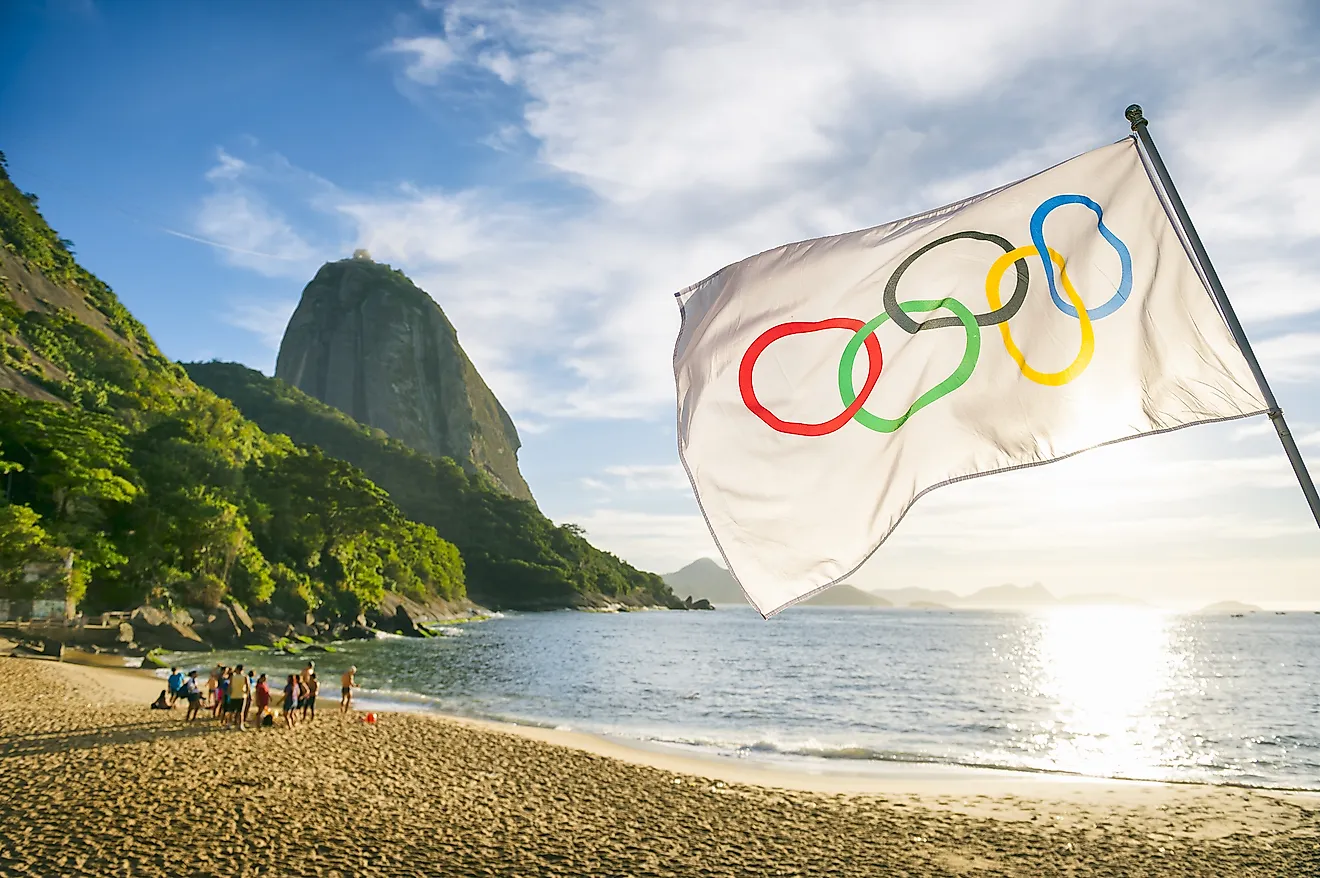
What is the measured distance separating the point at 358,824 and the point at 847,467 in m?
9.72

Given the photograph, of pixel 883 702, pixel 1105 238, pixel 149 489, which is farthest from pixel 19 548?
pixel 1105 238

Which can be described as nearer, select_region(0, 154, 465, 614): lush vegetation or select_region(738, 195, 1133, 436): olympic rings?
select_region(738, 195, 1133, 436): olympic rings

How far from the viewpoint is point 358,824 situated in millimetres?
11977

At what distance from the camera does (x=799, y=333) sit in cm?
659

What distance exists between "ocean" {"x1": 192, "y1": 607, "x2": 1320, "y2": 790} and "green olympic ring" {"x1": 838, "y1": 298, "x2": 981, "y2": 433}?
17741 mm

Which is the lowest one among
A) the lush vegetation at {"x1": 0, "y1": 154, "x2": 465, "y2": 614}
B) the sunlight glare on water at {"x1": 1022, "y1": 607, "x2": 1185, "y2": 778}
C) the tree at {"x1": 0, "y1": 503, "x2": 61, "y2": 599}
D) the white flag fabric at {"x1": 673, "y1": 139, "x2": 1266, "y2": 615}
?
the sunlight glare on water at {"x1": 1022, "y1": 607, "x2": 1185, "y2": 778}

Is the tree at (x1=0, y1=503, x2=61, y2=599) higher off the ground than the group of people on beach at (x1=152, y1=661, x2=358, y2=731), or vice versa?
the tree at (x1=0, y1=503, x2=61, y2=599)

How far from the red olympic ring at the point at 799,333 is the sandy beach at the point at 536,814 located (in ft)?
22.2

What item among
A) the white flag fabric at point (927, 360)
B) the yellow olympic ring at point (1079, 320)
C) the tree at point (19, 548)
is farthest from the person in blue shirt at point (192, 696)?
the tree at point (19, 548)

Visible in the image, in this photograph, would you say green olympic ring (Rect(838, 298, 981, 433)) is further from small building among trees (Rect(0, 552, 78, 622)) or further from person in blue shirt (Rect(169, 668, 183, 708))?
small building among trees (Rect(0, 552, 78, 622))

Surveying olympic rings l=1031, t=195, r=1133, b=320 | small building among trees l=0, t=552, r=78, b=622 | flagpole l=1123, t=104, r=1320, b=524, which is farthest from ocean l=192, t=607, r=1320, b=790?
flagpole l=1123, t=104, r=1320, b=524

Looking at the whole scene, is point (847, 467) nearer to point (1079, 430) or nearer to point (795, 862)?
point (1079, 430)

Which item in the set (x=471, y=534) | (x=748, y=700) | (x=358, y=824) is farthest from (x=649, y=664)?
(x=471, y=534)

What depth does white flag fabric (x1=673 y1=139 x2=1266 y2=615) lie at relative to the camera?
5.57 metres
